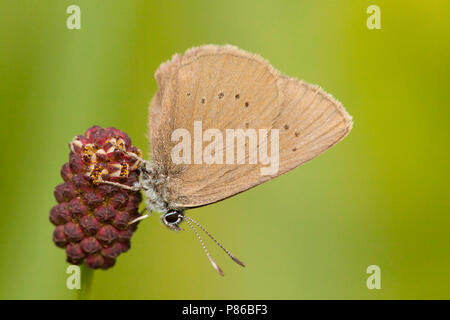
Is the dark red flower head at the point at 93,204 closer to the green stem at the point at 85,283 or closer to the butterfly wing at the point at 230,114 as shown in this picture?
the green stem at the point at 85,283

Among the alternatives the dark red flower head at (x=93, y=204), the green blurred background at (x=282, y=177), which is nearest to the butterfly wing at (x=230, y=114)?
the dark red flower head at (x=93, y=204)

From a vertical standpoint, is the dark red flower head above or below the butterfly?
below

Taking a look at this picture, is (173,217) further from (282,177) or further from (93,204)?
(282,177)

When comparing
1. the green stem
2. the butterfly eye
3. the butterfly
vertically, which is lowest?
the green stem

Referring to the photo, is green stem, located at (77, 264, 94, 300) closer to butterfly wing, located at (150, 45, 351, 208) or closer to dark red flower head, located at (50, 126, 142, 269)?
dark red flower head, located at (50, 126, 142, 269)

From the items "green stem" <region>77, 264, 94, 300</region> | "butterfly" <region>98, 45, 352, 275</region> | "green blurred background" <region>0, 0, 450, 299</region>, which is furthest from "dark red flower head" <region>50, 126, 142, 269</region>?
"green blurred background" <region>0, 0, 450, 299</region>

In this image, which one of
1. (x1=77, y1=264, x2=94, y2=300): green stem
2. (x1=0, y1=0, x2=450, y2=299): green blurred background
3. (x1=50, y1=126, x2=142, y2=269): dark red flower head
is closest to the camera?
(x1=77, y1=264, x2=94, y2=300): green stem

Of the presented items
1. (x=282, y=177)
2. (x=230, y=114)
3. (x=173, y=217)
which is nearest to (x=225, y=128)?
(x=230, y=114)
